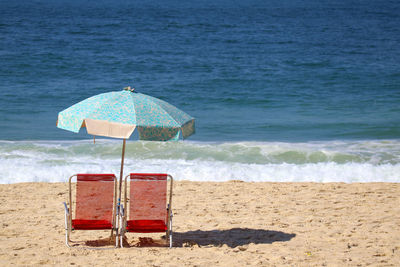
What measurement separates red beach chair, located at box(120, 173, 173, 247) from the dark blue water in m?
8.23

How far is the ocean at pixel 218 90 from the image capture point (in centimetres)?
1067

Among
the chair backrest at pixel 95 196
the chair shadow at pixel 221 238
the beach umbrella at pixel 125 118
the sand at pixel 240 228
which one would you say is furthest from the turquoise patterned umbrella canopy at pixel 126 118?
the chair shadow at pixel 221 238

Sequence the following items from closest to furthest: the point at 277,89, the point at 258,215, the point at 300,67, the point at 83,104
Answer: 1. the point at 83,104
2. the point at 258,215
3. the point at 277,89
4. the point at 300,67

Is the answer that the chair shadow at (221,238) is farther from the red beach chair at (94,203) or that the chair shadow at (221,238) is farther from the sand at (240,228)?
the red beach chair at (94,203)

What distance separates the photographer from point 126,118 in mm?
4598

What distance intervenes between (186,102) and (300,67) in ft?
27.3

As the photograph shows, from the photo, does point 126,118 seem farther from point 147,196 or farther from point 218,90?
point 218,90

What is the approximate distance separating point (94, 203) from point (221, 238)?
1578mm

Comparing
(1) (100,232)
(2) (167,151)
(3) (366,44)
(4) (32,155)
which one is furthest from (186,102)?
(3) (366,44)

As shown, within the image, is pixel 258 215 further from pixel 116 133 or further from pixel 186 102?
pixel 186 102

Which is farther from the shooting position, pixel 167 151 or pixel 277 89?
pixel 277 89

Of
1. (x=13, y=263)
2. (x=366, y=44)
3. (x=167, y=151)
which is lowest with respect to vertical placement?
(x=13, y=263)

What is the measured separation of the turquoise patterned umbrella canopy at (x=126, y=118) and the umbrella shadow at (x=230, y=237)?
1.43 metres

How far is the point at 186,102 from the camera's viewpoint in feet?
59.8
